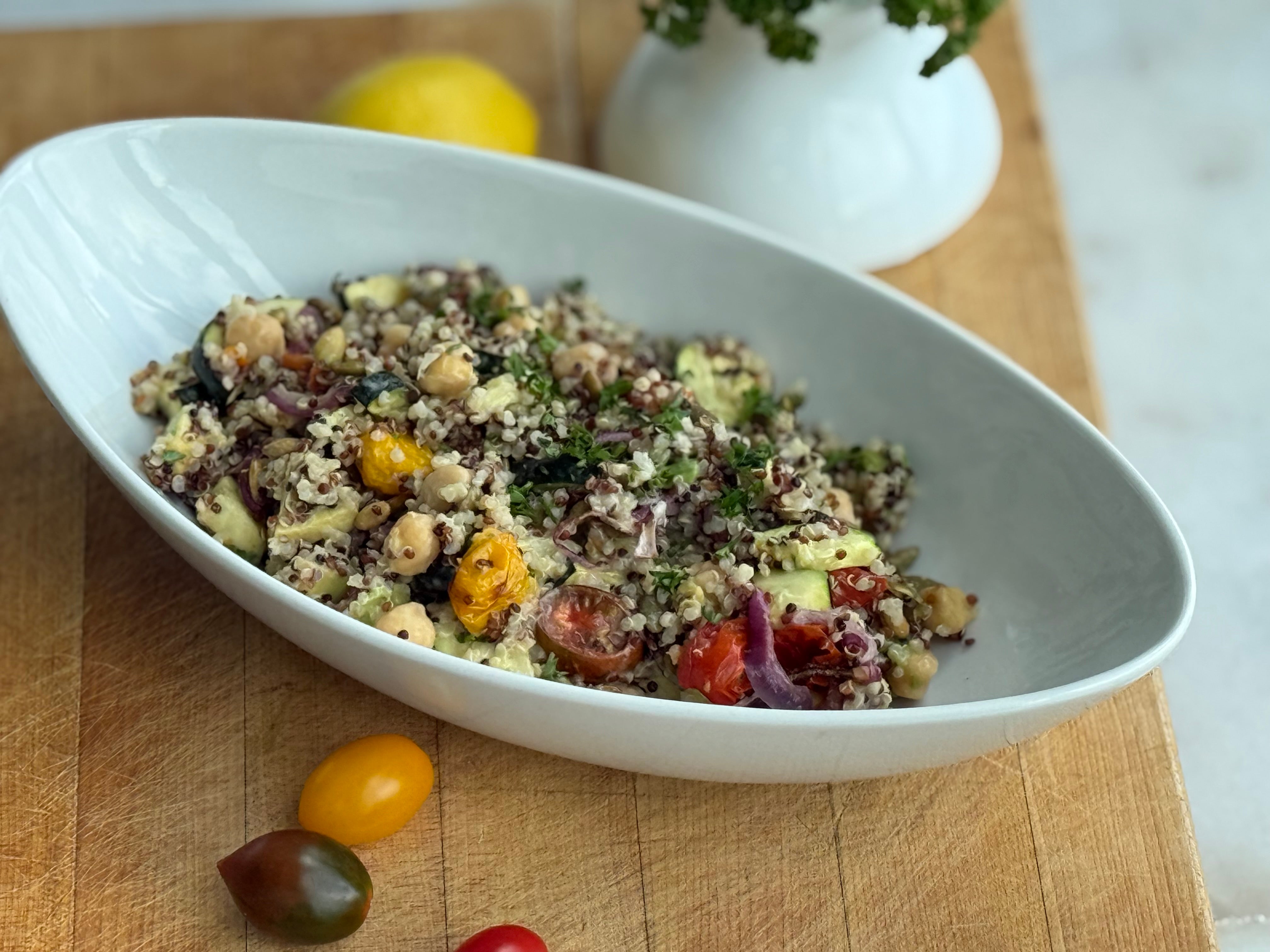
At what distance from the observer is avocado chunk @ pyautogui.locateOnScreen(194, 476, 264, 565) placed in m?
2.09

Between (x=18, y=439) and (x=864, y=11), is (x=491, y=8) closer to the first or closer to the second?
(x=864, y=11)

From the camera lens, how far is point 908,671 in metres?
2.04

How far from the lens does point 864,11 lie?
2619mm

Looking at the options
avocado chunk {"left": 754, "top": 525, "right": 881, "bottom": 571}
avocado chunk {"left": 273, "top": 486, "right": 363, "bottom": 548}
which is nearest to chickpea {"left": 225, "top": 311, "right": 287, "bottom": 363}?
avocado chunk {"left": 273, "top": 486, "right": 363, "bottom": 548}

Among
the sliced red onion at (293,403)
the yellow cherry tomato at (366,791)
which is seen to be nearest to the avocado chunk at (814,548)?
the yellow cherry tomato at (366,791)

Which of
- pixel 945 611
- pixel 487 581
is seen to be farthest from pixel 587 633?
pixel 945 611

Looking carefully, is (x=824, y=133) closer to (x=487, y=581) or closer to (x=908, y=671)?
(x=908, y=671)

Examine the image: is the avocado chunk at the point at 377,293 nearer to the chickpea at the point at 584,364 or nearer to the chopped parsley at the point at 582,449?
the chickpea at the point at 584,364

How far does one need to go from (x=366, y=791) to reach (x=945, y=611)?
1006 millimetres

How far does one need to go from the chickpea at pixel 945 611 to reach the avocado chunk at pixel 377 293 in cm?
114

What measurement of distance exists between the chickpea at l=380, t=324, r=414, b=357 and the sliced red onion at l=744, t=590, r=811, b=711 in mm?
806

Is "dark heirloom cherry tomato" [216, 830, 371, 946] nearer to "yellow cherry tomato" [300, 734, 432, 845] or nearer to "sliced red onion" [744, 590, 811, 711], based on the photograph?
"yellow cherry tomato" [300, 734, 432, 845]

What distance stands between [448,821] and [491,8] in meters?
2.16

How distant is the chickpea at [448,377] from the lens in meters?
2.11
